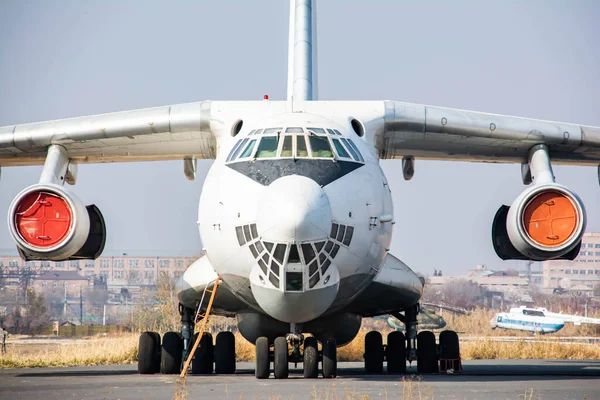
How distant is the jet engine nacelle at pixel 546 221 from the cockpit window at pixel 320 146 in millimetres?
2624

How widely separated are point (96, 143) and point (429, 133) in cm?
414

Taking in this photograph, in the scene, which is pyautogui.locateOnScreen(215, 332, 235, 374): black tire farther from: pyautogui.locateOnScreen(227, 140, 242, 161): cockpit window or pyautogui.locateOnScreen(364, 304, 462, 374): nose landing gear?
pyautogui.locateOnScreen(227, 140, 242, 161): cockpit window

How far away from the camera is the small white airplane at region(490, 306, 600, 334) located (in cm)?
3872

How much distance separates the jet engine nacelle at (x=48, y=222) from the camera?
35.6ft

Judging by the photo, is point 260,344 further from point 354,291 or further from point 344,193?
point 344,193

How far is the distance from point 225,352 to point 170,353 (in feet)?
2.20

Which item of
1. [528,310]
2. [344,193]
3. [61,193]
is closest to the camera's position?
[344,193]

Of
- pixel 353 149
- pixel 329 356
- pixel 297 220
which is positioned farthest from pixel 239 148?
pixel 329 356

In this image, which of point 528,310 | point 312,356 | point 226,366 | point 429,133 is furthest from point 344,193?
point 528,310

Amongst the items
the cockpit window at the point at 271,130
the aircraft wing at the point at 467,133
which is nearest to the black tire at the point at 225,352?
the aircraft wing at the point at 467,133

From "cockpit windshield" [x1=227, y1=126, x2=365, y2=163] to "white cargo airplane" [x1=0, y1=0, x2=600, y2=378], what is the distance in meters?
0.02

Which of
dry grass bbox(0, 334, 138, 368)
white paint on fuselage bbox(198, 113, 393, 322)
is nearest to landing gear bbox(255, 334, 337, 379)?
white paint on fuselage bbox(198, 113, 393, 322)

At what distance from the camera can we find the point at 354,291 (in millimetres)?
10023

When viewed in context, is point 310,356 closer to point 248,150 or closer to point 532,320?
point 248,150
